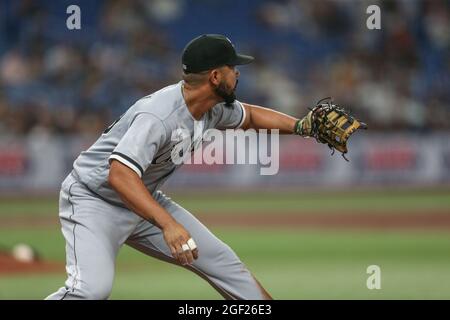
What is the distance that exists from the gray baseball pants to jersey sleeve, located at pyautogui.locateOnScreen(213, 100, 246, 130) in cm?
66

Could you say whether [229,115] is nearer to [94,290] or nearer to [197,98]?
[197,98]

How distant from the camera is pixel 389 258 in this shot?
998cm

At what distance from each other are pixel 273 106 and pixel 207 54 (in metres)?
13.6

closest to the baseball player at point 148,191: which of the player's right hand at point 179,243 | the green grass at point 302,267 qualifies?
the player's right hand at point 179,243

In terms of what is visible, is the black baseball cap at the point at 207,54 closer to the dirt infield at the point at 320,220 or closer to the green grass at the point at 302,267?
the green grass at the point at 302,267

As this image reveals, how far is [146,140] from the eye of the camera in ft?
16.7

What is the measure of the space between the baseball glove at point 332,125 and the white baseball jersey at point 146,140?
2.02 feet

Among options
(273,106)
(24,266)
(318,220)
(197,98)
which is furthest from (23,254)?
(273,106)

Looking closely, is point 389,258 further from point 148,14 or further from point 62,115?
point 148,14

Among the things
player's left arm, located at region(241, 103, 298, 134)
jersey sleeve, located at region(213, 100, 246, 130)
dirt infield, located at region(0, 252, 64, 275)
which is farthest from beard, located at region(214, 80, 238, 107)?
dirt infield, located at region(0, 252, 64, 275)

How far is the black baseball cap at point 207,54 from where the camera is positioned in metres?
5.28

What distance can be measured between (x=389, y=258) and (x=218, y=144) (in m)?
6.07

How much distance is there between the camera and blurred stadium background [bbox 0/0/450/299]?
12.9 m
